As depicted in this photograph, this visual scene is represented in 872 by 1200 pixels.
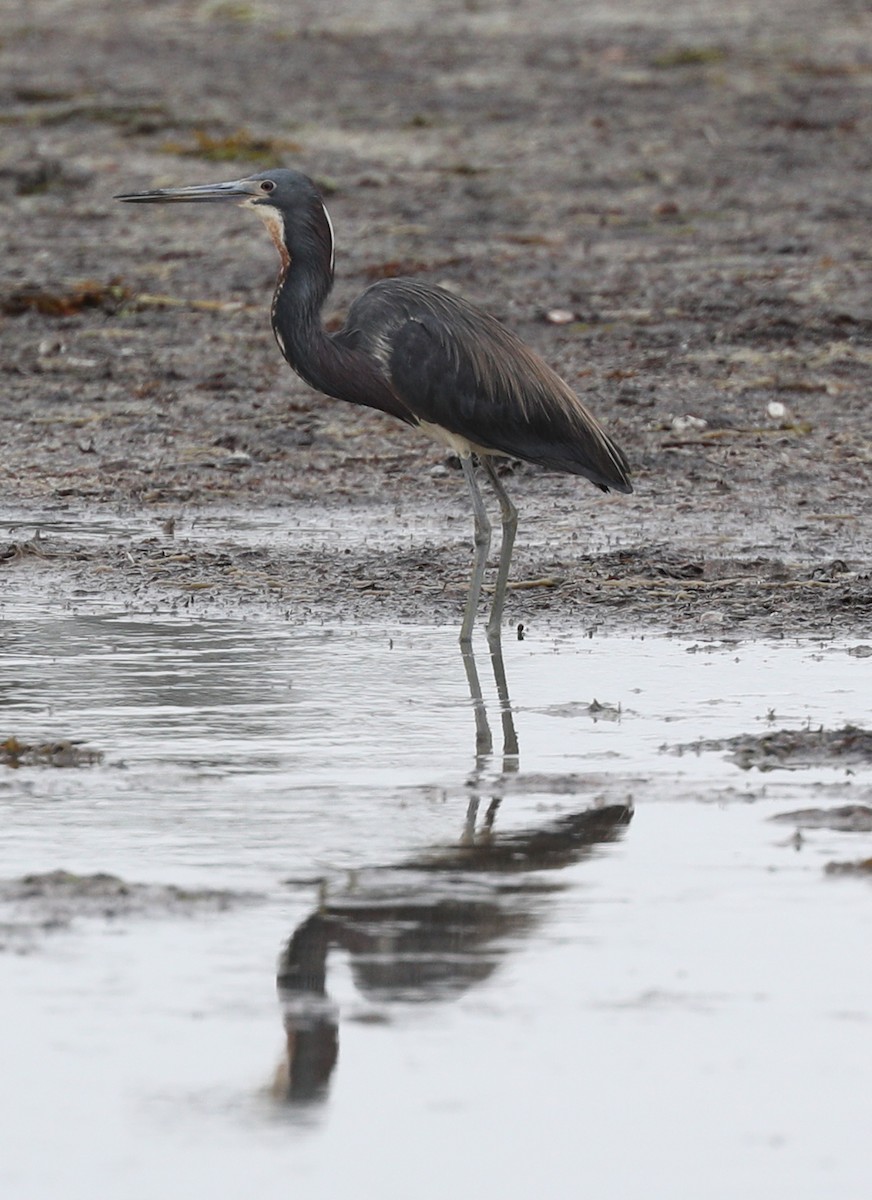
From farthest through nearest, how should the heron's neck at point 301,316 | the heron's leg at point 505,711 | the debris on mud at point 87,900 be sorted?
1. the heron's neck at point 301,316
2. the heron's leg at point 505,711
3. the debris on mud at point 87,900

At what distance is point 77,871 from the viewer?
5.42 m

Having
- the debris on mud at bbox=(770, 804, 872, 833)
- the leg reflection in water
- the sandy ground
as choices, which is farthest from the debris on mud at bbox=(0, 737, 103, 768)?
the sandy ground

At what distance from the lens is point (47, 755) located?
21.1 feet

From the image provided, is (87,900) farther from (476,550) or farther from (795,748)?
(476,550)

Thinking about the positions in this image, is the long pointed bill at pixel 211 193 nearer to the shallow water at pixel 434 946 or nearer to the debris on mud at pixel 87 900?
the shallow water at pixel 434 946

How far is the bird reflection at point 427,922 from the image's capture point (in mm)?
4551

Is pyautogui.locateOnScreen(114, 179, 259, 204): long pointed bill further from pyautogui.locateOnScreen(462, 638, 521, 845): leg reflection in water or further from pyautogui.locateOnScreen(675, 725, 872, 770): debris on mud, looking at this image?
pyautogui.locateOnScreen(675, 725, 872, 770): debris on mud

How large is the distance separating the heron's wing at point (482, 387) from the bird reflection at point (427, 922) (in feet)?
8.40

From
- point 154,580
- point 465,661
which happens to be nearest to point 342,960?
point 465,661

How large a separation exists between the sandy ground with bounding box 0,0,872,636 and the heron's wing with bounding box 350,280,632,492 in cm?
56

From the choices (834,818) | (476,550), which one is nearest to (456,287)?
(476,550)

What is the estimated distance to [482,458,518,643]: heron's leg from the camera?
26.8 ft

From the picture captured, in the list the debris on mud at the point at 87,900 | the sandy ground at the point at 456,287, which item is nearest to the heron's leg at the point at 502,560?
the sandy ground at the point at 456,287

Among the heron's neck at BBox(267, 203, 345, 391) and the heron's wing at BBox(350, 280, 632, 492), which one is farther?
the heron's neck at BBox(267, 203, 345, 391)
